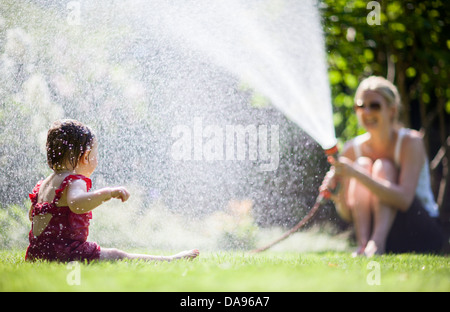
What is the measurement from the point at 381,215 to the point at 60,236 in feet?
7.14

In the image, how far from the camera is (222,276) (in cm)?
206

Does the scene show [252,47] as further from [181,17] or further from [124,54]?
[124,54]

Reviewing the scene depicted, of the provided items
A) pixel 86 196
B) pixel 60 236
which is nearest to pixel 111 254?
pixel 60 236

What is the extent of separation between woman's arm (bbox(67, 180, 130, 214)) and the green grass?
0.27m

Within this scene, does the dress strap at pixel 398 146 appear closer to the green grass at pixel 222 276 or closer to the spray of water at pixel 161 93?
the spray of water at pixel 161 93

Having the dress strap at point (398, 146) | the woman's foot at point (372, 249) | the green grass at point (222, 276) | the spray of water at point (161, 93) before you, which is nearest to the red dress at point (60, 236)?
the green grass at point (222, 276)

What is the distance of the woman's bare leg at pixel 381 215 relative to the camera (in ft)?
11.1

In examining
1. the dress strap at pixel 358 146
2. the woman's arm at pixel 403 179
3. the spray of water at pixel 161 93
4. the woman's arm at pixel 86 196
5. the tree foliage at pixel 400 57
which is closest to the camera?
the woman's arm at pixel 86 196

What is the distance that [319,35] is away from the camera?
16.1ft

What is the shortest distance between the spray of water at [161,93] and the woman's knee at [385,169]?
51 cm

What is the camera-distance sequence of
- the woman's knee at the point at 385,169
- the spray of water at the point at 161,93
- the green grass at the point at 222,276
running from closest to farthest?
the green grass at the point at 222,276, the woman's knee at the point at 385,169, the spray of water at the point at 161,93

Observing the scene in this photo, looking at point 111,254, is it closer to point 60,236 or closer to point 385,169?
point 60,236

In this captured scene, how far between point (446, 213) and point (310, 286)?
13.7 ft

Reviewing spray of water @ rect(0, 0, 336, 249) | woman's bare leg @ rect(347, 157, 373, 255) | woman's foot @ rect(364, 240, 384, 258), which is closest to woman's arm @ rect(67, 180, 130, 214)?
spray of water @ rect(0, 0, 336, 249)
